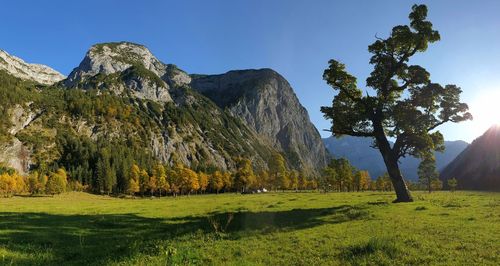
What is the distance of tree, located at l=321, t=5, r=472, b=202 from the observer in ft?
134

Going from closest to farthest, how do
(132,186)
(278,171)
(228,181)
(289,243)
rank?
1. (289,243)
2. (132,186)
3. (278,171)
4. (228,181)

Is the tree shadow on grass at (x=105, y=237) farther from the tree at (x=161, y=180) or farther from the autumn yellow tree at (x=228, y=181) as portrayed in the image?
the autumn yellow tree at (x=228, y=181)

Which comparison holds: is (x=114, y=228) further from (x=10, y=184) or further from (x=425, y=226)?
(x=10, y=184)

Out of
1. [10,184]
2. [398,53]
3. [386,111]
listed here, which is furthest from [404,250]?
[10,184]

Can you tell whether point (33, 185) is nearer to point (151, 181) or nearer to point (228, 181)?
point (151, 181)

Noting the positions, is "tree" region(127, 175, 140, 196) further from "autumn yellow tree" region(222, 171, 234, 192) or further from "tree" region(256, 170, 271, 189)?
"tree" region(256, 170, 271, 189)

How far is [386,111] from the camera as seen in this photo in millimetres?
42688

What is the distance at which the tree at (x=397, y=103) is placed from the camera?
40.8 metres

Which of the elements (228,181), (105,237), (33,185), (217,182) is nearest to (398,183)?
(105,237)

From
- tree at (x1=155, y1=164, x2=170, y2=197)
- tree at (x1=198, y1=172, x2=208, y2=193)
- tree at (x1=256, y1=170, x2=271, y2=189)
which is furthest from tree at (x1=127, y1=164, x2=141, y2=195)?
tree at (x1=256, y1=170, x2=271, y2=189)

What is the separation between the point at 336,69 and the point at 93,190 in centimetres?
16879

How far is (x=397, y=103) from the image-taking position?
141 ft

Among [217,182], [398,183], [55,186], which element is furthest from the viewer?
[217,182]

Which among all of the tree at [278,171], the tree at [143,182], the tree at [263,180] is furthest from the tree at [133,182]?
the tree at [278,171]
